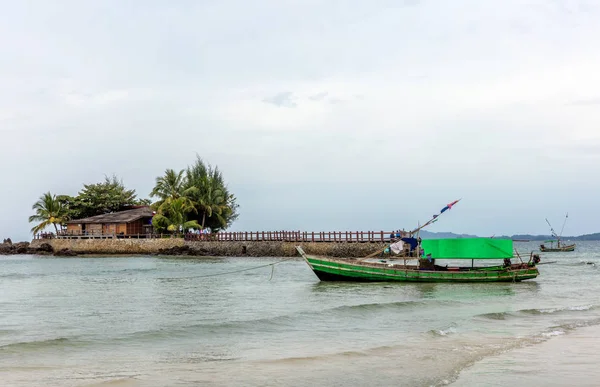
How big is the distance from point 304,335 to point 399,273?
42.4 ft

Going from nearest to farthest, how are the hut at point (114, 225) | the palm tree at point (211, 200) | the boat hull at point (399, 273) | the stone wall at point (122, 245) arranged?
the boat hull at point (399, 273) < the stone wall at point (122, 245) < the palm tree at point (211, 200) < the hut at point (114, 225)

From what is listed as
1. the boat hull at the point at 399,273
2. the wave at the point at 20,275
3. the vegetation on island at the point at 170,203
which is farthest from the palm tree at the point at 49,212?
the boat hull at the point at 399,273

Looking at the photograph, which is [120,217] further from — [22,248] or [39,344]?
[39,344]

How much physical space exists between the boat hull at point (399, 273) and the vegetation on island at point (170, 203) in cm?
3587

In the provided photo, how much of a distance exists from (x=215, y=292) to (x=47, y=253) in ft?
154

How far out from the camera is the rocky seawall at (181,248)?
5244cm

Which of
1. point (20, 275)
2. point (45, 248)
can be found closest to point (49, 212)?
point (45, 248)

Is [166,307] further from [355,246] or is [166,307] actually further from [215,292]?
[355,246]

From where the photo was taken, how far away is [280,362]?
12070 mm

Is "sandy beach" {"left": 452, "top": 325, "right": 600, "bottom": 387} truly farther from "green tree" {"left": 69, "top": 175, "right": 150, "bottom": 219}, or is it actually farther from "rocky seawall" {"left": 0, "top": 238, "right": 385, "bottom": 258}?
"green tree" {"left": 69, "top": 175, "right": 150, "bottom": 219}

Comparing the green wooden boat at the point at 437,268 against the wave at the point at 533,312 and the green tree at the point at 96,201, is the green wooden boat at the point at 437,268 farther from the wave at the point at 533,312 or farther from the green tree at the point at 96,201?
the green tree at the point at 96,201

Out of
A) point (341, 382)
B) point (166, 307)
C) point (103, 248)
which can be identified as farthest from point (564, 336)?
point (103, 248)

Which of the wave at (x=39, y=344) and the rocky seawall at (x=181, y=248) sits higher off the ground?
the rocky seawall at (x=181, y=248)

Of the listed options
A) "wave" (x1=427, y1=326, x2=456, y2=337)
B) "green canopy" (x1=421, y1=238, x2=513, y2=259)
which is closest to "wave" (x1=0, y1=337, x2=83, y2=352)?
"wave" (x1=427, y1=326, x2=456, y2=337)
